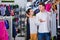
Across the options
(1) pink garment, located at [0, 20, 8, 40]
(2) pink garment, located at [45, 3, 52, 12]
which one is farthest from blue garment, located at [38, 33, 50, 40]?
(1) pink garment, located at [0, 20, 8, 40]

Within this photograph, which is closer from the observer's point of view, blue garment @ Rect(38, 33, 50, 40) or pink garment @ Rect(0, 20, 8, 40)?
pink garment @ Rect(0, 20, 8, 40)

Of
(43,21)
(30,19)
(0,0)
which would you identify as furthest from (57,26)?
(0,0)

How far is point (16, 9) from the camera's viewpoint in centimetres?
300

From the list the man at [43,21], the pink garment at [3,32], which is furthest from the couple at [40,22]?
the pink garment at [3,32]

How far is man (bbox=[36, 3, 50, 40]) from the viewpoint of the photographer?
2979 millimetres

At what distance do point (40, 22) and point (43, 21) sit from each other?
0.15ft

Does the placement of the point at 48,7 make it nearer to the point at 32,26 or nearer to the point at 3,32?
the point at 32,26

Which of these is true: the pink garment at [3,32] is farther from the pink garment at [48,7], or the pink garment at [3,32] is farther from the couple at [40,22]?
the pink garment at [48,7]

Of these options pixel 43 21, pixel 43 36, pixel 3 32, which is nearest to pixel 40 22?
pixel 43 21

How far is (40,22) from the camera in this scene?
299cm

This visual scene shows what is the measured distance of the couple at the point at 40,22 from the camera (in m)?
2.98

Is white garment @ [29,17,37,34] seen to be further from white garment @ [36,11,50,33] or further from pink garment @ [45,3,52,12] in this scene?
pink garment @ [45,3,52,12]

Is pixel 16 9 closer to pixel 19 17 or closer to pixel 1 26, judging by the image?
pixel 19 17

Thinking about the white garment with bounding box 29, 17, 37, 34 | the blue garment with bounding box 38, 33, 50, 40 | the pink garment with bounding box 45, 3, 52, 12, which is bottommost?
the blue garment with bounding box 38, 33, 50, 40
